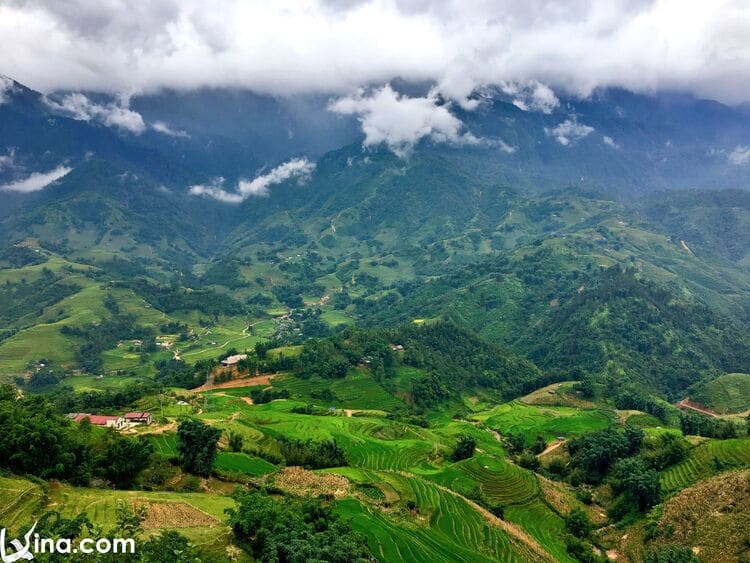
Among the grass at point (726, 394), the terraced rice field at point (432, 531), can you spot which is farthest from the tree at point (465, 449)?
the grass at point (726, 394)

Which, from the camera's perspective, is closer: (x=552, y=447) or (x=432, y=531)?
(x=432, y=531)

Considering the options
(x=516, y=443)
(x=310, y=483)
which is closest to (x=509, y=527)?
(x=310, y=483)

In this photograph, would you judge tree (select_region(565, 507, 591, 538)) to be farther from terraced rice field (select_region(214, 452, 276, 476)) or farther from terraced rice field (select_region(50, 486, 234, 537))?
terraced rice field (select_region(50, 486, 234, 537))

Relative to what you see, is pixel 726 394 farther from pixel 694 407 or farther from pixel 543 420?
pixel 543 420

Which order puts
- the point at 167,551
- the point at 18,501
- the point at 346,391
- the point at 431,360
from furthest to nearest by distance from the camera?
1. the point at 431,360
2. the point at 346,391
3. the point at 18,501
4. the point at 167,551

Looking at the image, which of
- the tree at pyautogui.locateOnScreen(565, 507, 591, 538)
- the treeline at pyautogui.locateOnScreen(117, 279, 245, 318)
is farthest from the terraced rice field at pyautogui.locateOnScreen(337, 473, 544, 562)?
the treeline at pyautogui.locateOnScreen(117, 279, 245, 318)

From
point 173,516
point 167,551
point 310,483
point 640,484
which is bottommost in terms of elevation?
point 640,484
